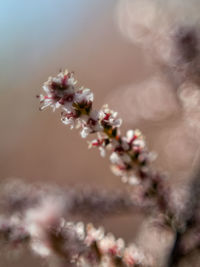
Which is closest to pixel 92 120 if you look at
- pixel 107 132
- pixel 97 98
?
pixel 107 132

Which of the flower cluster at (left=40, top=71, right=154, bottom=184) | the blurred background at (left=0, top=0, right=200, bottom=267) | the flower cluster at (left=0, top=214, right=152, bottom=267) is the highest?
the blurred background at (left=0, top=0, right=200, bottom=267)

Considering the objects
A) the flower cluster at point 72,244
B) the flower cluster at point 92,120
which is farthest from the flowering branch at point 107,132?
the flower cluster at point 72,244

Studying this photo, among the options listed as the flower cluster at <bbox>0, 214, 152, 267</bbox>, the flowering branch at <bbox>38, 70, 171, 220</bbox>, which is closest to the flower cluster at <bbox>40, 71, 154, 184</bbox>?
the flowering branch at <bbox>38, 70, 171, 220</bbox>

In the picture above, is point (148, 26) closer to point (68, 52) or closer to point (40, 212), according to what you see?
point (40, 212)

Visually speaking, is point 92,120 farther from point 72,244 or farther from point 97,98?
point 97,98

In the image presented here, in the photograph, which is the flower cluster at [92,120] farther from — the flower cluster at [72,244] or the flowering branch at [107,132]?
the flower cluster at [72,244]

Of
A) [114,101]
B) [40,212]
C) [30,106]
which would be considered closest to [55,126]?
[30,106]

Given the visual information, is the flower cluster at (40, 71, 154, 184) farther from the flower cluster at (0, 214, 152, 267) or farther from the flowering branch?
the flower cluster at (0, 214, 152, 267)

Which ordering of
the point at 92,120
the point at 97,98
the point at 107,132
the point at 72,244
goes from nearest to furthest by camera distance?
the point at 92,120 → the point at 107,132 → the point at 72,244 → the point at 97,98
